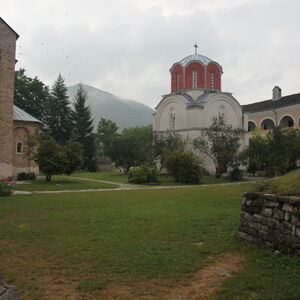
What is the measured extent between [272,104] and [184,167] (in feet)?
75.1

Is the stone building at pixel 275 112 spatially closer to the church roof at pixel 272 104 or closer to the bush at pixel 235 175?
the church roof at pixel 272 104

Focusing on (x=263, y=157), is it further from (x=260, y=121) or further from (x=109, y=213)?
(x=260, y=121)

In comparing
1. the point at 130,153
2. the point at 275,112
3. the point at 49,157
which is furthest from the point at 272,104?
the point at 49,157

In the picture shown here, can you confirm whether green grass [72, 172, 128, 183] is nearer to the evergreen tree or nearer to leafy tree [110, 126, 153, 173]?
leafy tree [110, 126, 153, 173]

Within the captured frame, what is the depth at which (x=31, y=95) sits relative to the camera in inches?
1532

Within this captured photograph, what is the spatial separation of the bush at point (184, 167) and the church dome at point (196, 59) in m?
11.1

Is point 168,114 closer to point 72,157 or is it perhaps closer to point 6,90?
point 72,157

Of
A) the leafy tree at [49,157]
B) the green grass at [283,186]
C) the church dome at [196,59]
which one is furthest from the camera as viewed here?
the church dome at [196,59]

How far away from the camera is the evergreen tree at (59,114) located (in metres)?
40.5

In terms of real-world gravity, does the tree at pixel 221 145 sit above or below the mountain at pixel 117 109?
below

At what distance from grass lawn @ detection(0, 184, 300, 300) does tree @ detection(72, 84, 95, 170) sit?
101 feet

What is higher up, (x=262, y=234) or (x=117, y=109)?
(x=117, y=109)

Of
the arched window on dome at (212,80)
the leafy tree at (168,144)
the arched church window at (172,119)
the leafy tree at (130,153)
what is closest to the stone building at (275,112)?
the arched window on dome at (212,80)

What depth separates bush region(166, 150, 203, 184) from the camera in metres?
21.7
